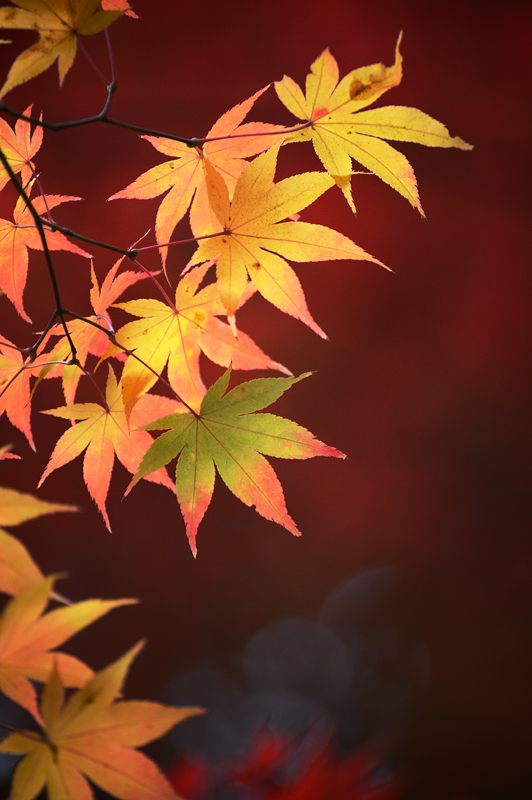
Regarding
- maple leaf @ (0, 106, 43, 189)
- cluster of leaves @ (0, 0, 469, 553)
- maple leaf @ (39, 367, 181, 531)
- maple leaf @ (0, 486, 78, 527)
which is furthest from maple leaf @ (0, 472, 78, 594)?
maple leaf @ (0, 106, 43, 189)

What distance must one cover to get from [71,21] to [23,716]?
386 cm

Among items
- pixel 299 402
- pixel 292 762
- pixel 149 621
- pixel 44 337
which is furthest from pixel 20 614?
pixel 149 621

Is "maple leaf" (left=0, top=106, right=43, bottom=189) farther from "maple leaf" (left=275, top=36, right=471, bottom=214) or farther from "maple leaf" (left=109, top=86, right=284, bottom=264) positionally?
"maple leaf" (left=275, top=36, right=471, bottom=214)

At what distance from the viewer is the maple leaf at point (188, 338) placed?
0.55m

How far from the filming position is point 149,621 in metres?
3.79

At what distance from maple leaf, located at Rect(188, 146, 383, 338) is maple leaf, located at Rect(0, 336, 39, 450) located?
19cm

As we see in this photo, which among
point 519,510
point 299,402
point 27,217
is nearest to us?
point 27,217

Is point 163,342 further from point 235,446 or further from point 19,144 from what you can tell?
point 19,144

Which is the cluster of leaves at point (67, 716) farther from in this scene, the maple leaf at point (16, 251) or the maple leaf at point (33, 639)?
the maple leaf at point (16, 251)

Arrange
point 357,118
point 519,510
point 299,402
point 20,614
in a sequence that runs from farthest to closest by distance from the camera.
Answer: point 519,510 < point 299,402 < point 357,118 < point 20,614

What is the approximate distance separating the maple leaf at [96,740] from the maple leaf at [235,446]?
0.50 ft

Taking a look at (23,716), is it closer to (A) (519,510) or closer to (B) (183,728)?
(B) (183,728)

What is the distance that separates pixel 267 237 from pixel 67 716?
0.34 m

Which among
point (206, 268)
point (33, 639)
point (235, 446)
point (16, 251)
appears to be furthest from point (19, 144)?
point (33, 639)
